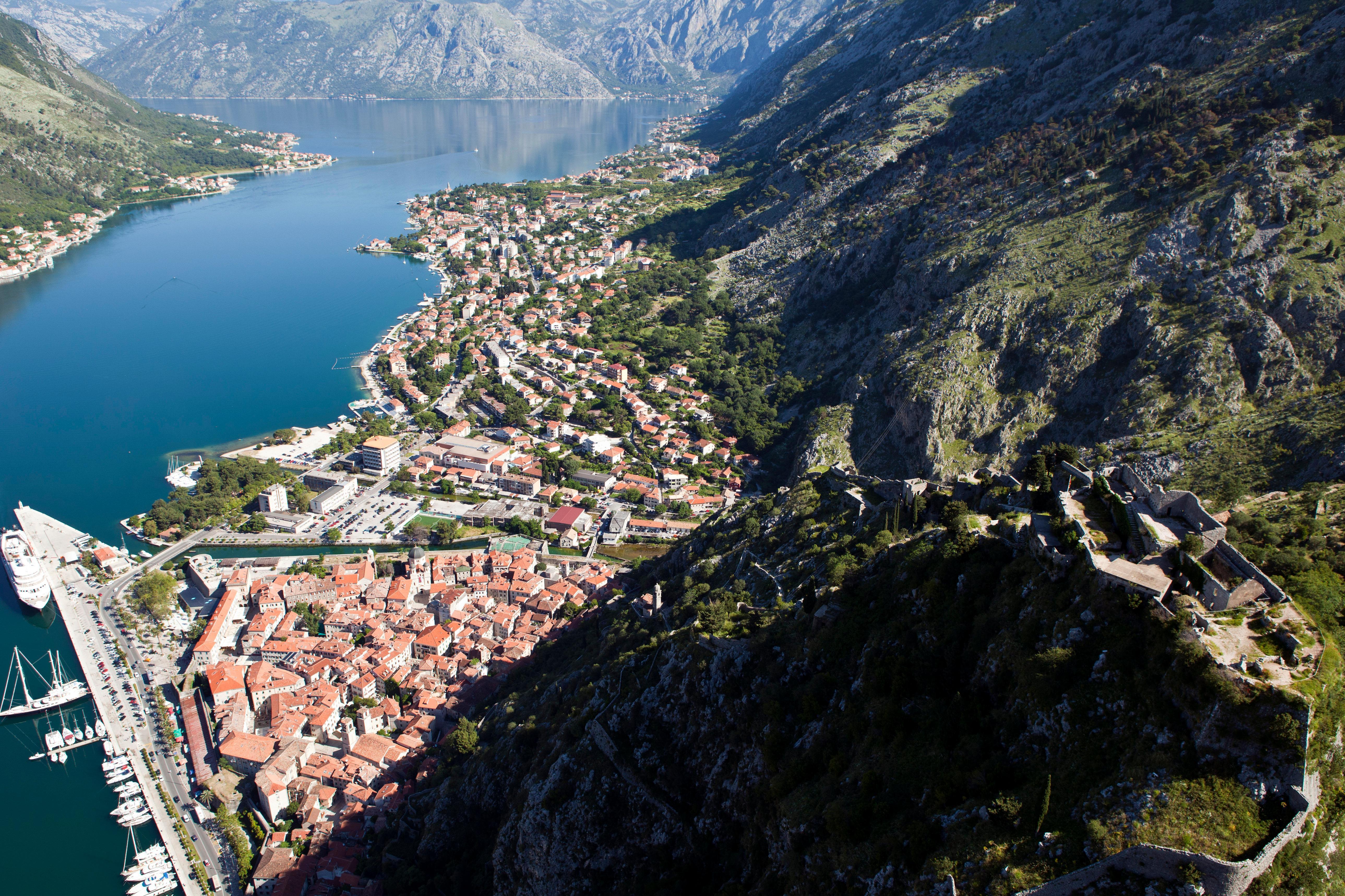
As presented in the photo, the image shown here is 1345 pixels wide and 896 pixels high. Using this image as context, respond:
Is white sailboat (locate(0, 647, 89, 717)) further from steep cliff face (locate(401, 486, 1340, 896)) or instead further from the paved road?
steep cliff face (locate(401, 486, 1340, 896))

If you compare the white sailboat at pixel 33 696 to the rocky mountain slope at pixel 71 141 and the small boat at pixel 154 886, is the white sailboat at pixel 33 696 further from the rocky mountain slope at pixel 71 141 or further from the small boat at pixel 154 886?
the rocky mountain slope at pixel 71 141

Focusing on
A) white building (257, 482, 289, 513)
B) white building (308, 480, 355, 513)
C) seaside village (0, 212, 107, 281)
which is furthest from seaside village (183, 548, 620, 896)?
seaside village (0, 212, 107, 281)

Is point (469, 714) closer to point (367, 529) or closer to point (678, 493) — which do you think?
point (367, 529)

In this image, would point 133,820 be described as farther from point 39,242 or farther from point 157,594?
point 39,242

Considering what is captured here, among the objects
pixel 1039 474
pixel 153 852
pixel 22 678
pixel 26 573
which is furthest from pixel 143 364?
pixel 1039 474

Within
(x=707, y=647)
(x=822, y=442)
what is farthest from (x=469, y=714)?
(x=822, y=442)

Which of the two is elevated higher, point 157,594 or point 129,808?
point 157,594

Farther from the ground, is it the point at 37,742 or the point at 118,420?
the point at 118,420
